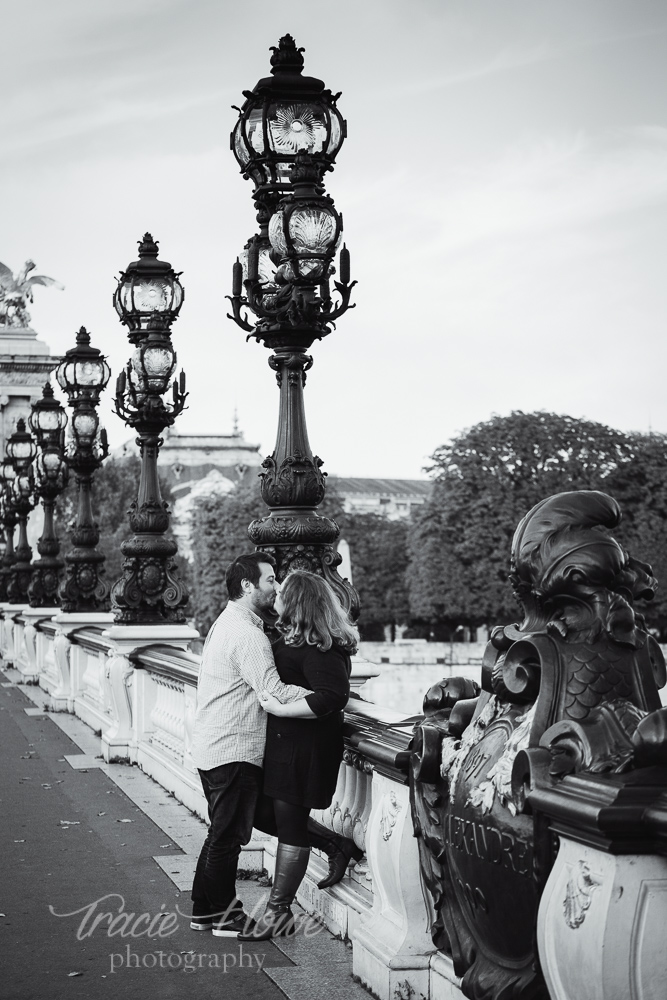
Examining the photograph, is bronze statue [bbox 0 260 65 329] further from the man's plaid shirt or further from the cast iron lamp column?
the man's plaid shirt

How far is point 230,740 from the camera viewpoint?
687cm

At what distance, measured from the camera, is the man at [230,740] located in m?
6.86

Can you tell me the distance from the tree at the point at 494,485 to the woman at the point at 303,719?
6354cm

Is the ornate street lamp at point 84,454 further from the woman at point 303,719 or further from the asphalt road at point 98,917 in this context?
the woman at point 303,719

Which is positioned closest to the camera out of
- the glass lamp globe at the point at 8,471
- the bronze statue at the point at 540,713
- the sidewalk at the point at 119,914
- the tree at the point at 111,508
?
the bronze statue at the point at 540,713

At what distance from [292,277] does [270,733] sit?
3.17 m

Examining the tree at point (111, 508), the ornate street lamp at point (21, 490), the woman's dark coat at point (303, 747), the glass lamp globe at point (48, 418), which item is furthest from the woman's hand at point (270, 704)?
the tree at point (111, 508)

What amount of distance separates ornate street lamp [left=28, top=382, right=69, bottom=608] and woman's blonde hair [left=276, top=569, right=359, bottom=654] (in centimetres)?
1650

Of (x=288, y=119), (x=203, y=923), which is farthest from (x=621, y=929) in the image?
(x=288, y=119)

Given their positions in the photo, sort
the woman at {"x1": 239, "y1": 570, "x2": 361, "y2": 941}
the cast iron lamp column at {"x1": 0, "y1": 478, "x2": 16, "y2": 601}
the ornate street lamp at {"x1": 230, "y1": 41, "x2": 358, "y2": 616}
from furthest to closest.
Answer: the cast iron lamp column at {"x1": 0, "y1": 478, "x2": 16, "y2": 601}
the ornate street lamp at {"x1": 230, "y1": 41, "x2": 358, "y2": 616}
the woman at {"x1": 239, "y1": 570, "x2": 361, "y2": 941}

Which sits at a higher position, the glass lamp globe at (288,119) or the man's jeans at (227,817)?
the glass lamp globe at (288,119)

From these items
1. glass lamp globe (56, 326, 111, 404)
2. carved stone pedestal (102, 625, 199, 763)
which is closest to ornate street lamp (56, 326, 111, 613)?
glass lamp globe (56, 326, 111, 404)

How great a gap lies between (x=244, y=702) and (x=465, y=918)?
2464 millimetres

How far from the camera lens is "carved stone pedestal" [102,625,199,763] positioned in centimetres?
1420
